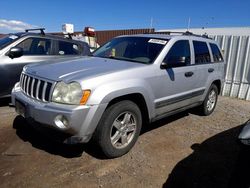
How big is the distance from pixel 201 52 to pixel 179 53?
3.24 feet

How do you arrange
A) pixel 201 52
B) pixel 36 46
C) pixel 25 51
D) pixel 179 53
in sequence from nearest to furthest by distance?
pixel 179 53
pixel 201 52
pixel 25 51
pixel 36 46

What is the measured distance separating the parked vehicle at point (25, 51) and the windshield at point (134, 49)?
1988 mm

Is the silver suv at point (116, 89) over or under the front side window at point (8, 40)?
under

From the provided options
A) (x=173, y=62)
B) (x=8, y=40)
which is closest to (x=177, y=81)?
(x=173, y=62)

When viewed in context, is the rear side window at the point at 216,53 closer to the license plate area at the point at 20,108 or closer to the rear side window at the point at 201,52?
the rear side window at the point at 201,52

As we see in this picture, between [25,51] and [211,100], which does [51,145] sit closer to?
[25,51]

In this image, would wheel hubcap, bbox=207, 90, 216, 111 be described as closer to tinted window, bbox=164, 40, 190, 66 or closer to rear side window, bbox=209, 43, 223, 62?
rear side window, bbox=209, 43, 223, 62

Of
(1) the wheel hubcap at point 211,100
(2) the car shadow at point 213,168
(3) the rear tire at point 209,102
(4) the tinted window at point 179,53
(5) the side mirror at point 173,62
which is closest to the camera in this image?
(2) the car shadow at point 213,168

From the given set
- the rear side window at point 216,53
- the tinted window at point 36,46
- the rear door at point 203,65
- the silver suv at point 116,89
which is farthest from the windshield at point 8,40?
the rear side window at point 216,53

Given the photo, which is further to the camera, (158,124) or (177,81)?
(158,124)

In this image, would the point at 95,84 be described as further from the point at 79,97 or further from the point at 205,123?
the point at 205,123

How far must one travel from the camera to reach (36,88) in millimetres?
3328

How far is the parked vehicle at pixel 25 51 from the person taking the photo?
18.0 feet

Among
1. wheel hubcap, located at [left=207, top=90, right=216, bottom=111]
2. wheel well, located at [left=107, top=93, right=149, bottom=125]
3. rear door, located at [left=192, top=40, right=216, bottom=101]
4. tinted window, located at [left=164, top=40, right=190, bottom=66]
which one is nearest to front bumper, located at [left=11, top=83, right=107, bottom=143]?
wheel well, located at [left=107, top=93, right=149, bottom=125]
